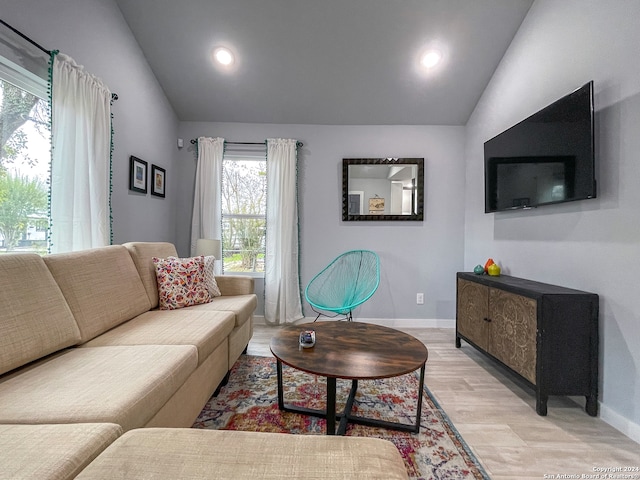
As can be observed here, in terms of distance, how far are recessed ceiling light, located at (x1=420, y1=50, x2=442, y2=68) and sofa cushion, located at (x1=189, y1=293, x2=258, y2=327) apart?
2.71 metres

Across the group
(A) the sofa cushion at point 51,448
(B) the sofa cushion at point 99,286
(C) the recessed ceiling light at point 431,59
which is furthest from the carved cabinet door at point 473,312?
(B) the sofa cushion at point 99,286

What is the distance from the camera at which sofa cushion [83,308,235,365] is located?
57.7 inches

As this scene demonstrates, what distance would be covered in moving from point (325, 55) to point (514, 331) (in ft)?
9.10

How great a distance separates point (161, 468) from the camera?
24.8 inches

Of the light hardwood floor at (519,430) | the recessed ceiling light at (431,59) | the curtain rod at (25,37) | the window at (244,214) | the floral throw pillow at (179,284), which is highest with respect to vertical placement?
the recessed ceiling light at (431,59)

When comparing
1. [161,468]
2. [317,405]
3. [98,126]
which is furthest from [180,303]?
[161,468]

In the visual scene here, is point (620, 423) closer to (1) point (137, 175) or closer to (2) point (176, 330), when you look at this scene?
(2) point (176, 330)

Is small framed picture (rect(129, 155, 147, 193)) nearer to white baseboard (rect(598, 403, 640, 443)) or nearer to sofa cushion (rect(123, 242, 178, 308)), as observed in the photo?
sofa cushion (rect(123, 242, 178, 308))

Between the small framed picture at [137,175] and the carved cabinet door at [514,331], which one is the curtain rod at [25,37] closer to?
the small framed picture at [137,175]

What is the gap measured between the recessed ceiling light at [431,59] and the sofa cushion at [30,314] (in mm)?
3224

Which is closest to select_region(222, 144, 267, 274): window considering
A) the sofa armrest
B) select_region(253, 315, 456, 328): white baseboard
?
select_region(253, 315, 456, 328): white baseboard

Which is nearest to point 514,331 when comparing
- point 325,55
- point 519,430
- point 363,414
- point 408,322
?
point 519,430

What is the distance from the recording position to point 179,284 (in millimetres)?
2145

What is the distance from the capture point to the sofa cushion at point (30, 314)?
1098mm
